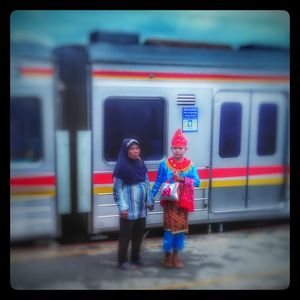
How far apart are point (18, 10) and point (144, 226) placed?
2.55 meters

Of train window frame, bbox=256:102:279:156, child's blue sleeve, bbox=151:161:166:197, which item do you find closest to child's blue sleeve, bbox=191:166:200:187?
child's blue sleeve, bbox=151:161:166:197

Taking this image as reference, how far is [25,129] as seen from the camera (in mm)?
3898

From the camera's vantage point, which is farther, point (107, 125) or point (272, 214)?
point (272, 214)

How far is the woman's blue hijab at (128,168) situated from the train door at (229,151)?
0.89 metres

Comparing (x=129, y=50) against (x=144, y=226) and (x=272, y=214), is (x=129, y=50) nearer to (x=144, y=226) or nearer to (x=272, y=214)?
(x=144, y=226)

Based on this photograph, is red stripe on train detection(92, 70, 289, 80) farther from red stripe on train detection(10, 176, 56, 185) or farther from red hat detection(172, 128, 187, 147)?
red stripe on train detection(10, 176, 56, 185)

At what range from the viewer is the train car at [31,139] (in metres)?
3.81

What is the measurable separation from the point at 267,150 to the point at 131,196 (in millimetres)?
1772

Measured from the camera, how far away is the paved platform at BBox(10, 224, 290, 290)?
13.0ft

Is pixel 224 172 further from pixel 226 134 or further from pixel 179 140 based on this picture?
pixel 179 140

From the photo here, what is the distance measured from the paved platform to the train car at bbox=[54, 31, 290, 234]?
0.94ft

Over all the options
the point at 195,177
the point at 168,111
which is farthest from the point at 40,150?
the point at 195,177

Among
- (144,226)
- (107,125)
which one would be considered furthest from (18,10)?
(144,226)
